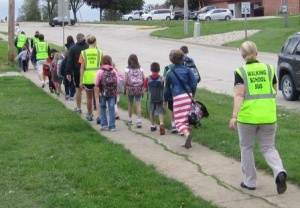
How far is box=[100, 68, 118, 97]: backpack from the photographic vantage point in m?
11.2

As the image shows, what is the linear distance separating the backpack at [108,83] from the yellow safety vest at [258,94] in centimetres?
467

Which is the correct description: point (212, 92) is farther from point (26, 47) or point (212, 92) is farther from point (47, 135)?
point (26, 47)

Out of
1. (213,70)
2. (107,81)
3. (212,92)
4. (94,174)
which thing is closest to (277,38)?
(213,70)

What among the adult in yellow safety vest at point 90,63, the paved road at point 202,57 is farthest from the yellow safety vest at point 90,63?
the paved road at point 202,57

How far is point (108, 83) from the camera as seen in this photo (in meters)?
11.2

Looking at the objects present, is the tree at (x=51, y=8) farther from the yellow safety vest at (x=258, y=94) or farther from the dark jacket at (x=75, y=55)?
the yellow safety vest at (x=258, y=94)

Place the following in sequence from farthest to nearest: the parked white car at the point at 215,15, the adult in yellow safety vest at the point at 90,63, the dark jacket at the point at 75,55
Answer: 1. the parked white car at the point at 215,15
2. the dark jacket at the point at 75,55
3. the adult in yellow safety vest at the point at 90,63

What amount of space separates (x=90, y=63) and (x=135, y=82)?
1.15 metres

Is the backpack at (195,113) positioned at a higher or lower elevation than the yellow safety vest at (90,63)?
lower

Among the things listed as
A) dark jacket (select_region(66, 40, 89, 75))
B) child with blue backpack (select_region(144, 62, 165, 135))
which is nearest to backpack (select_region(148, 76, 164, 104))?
child with blue backpack (select_region(144, 62, 165, 135))

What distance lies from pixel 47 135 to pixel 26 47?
16052 mm

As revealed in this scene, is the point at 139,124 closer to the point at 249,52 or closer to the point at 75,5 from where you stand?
the point at 249,52

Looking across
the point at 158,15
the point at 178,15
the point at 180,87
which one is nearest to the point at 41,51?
the point at 180,87

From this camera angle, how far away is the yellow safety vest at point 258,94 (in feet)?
22.5
